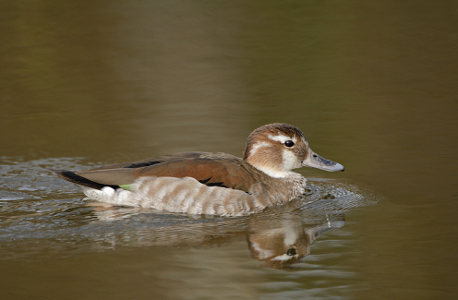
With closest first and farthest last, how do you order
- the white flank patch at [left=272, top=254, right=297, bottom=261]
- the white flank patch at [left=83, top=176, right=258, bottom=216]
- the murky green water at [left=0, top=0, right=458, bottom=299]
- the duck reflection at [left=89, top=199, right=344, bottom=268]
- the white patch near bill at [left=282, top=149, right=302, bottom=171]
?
the murky green water at [left=0, top=0, right=458, bottom=299], the white flank patch at [left=272, top=254, right=297, bottom=261], the duck reflection at [left=89, top=199, right=344, bottom=268], the white flank patch at [left=83, top=176, right=258, bottom=216], the white patch near bill at [left=282, top=149, right=302, bottom=171]

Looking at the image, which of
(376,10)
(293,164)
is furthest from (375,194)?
(376,10)

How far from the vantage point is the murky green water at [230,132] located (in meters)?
8.19

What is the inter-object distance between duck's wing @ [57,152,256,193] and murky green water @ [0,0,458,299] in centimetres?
40

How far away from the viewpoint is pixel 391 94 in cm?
1515

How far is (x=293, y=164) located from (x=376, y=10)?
1125 centimetres

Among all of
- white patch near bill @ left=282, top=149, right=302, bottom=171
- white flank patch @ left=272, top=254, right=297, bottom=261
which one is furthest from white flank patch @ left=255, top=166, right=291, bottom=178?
white flank patch @ left=272, top=254, right=297, bottom=261

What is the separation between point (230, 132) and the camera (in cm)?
1355

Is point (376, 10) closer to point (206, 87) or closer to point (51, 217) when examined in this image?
point (206, 87)

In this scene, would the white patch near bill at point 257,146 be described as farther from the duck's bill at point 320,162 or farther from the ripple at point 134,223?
the ripple at point 134,223

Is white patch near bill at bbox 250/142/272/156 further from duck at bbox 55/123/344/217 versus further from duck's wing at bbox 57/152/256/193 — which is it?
duck's wing at bbox 57/152/256/193

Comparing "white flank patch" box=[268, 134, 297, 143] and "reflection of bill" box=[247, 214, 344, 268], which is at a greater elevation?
"white flank patch" box=[268, 134, 297, 143]

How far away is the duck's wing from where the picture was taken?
1048cm

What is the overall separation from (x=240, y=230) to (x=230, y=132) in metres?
4.05


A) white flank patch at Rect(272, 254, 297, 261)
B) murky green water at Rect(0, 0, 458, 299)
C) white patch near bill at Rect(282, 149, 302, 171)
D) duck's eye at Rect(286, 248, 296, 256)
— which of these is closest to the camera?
murky green water at Rect(0, 0, 458, 299)
